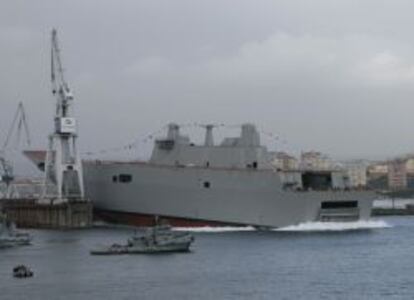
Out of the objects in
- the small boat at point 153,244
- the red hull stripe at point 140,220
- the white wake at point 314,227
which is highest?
the red hull stripe at point 140,220

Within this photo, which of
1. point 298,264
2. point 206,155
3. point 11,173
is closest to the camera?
point 298,264

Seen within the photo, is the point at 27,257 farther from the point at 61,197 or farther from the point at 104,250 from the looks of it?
the point at 61,197

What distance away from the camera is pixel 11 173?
105m

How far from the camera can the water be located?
134 ft

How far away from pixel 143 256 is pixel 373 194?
22.3 metres

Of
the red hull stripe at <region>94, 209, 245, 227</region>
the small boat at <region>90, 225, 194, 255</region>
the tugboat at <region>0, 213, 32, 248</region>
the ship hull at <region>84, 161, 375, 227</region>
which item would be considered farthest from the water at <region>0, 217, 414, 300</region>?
the red hull stripe at <region>94, 209, 245, 227</region>

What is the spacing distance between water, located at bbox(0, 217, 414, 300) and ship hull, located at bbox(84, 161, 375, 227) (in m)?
2.48

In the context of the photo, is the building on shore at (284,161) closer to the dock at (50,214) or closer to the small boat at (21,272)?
the dock at (50,214)

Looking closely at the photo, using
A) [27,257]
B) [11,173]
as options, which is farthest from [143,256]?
[11,173]

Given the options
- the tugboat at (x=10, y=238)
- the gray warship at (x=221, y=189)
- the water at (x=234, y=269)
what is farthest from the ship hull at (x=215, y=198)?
the tugboat at (x=10, y=238)

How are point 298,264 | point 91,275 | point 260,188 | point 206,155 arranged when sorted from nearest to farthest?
1. point 91,275
2. point 298,264
3. point 260,188
4. point 206,155

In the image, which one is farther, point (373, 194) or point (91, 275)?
point (373, 194)

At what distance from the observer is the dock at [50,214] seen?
273 ft

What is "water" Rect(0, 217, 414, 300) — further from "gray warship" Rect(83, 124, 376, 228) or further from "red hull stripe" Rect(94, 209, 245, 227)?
"red hull stripe" Rect(94, 209, 245, 227)
